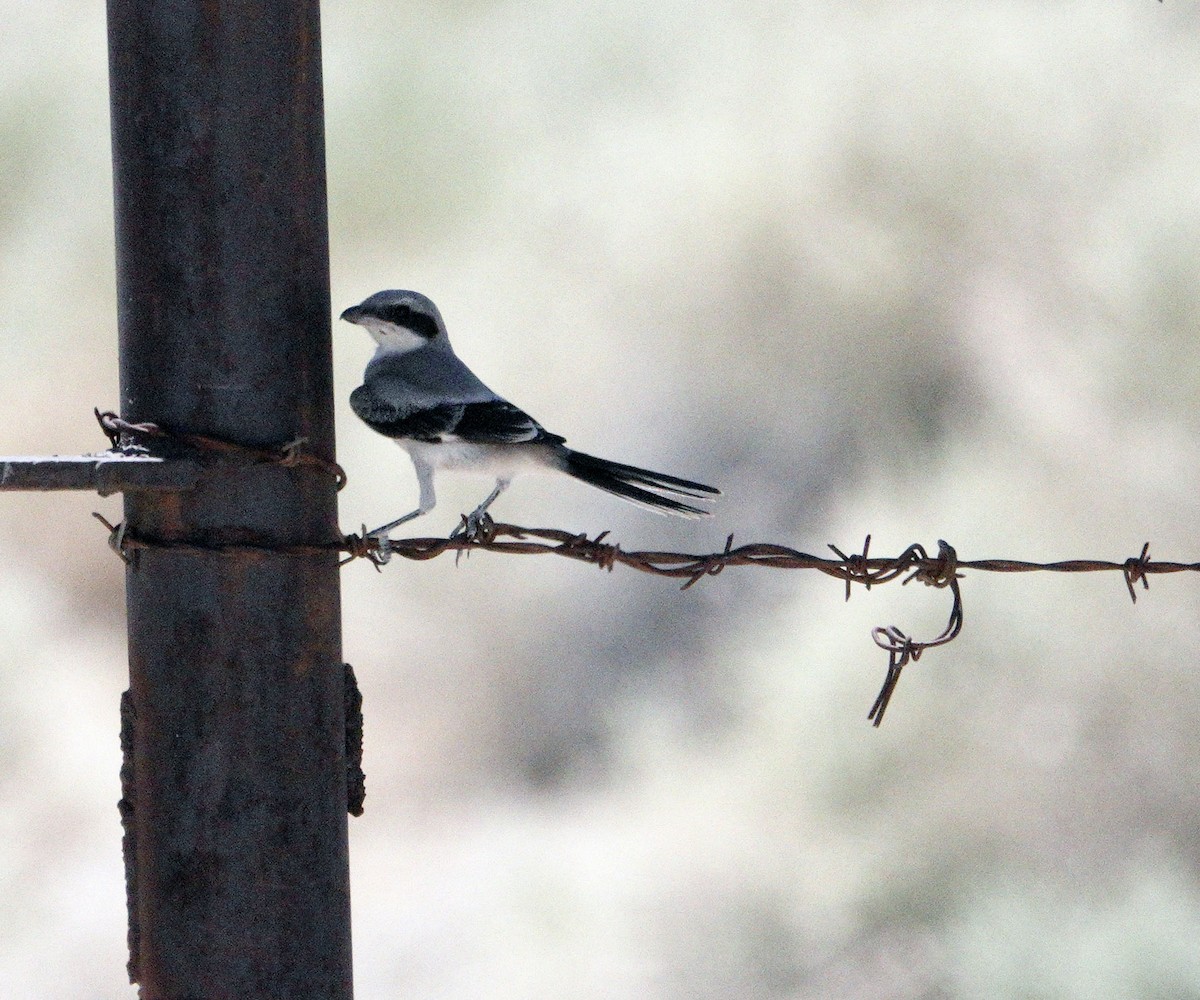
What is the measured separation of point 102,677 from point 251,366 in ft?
26.2

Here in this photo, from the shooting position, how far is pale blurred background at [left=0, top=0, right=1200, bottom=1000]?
310 inches

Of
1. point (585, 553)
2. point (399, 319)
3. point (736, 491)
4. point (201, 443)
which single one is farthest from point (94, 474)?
point (736, 491)

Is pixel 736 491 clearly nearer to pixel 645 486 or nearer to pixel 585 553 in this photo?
pixel 645 486

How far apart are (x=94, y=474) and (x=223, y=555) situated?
25cm

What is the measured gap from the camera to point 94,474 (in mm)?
2625

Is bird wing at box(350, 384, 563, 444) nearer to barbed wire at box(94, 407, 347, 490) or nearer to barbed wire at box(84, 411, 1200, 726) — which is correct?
barbed wire at box(84, 411, 1200, 726)

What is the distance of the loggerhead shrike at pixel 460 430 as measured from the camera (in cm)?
368

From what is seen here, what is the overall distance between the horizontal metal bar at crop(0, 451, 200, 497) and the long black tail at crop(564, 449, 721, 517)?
1.17 metres

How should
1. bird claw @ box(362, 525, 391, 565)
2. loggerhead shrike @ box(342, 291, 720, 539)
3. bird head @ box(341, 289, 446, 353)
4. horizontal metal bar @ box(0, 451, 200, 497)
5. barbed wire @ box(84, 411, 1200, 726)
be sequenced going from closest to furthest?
horizontal metal bar @ box(0, 451, 200, 497), barbed wire @ box(84, 411, 1200, 726), bird claw @ box(362, 525, 391, 565), loggerhead shrike @ box(342, 291, 720, 539), bird head @ box(341, 289, 446, 353)

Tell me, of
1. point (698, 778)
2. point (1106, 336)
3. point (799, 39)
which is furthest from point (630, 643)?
point (799, 39)

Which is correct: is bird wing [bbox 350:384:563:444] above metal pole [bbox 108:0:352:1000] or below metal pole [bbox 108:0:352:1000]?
above

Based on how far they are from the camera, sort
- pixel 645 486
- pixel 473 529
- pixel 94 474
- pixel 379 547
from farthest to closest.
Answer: pixel 645 486, pixel 473 529, pixel 379 547, pixel 94 474

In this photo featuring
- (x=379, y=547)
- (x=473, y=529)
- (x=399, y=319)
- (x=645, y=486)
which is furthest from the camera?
(x=399, y=319)

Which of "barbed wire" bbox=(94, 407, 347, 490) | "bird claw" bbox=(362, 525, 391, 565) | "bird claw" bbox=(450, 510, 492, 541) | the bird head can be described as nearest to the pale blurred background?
the bird head
